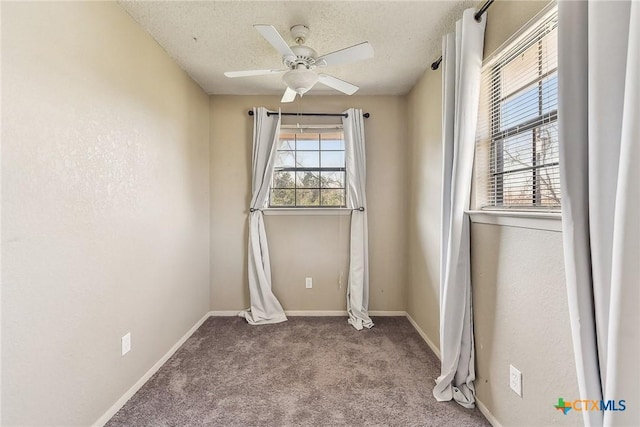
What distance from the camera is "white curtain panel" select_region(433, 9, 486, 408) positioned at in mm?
1561

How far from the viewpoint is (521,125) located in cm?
139

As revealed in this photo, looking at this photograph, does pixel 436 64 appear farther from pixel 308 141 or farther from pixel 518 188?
pixel 308 141

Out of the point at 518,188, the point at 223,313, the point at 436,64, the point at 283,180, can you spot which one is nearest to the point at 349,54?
the point at 436,64

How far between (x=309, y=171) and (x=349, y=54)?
60.1 inches

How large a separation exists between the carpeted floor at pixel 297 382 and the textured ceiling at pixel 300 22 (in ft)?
8.04

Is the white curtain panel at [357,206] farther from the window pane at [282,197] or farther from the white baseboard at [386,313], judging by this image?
the window pane at [282,197]

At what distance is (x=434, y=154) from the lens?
7.48 ft

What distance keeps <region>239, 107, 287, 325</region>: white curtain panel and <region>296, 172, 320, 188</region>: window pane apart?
13.4 inches

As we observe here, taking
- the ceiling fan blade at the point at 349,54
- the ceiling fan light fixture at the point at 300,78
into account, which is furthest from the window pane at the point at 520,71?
the ceiling fan light fixture at the point at 300,78

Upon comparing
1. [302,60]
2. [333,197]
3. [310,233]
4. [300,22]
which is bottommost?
[310,233]

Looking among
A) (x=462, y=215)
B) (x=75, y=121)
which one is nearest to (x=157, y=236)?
(x=75, y=121)

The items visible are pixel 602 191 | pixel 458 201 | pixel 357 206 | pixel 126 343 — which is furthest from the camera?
pixel 357 206

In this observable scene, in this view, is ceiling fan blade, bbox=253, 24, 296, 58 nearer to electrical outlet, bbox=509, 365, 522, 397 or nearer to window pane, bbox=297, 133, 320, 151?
window pane, bbox=297, 133, 320, 151

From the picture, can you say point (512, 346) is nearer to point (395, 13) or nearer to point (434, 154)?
point (434, 154)
